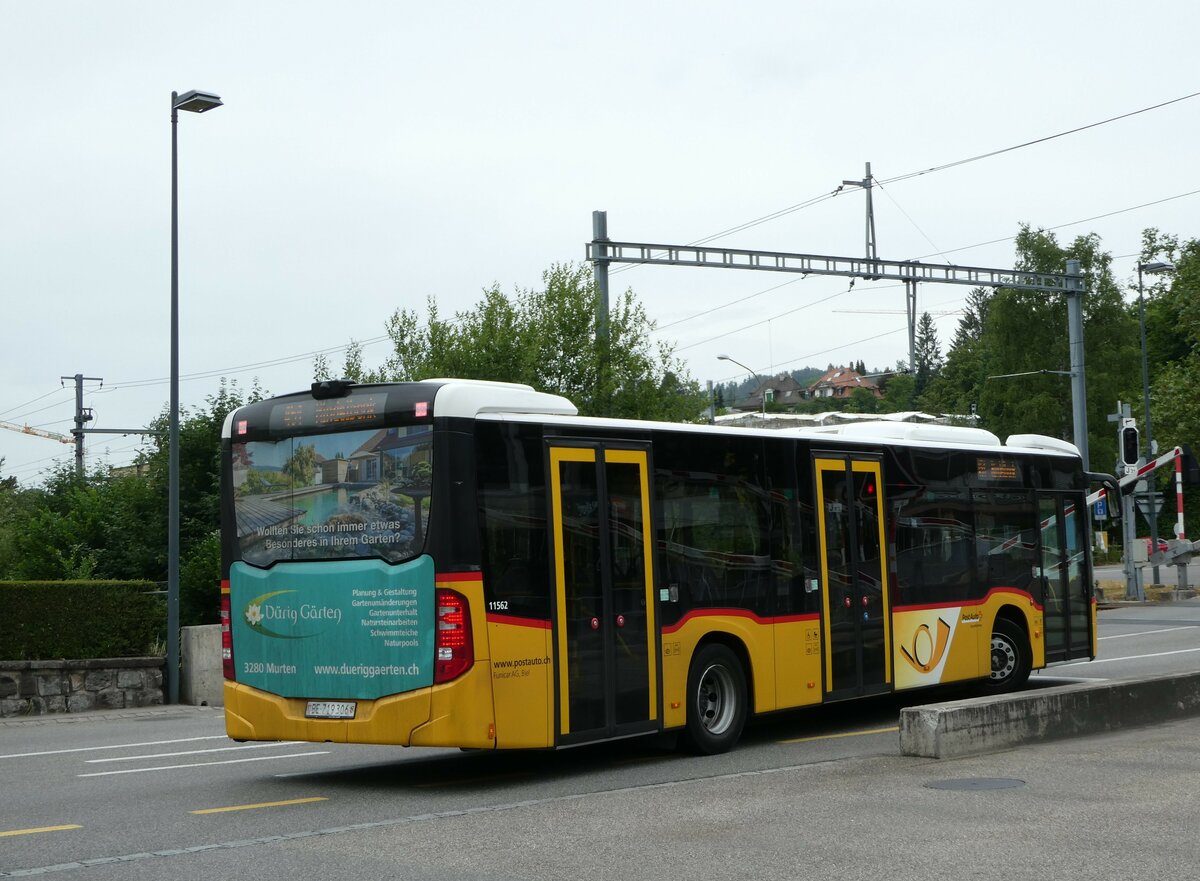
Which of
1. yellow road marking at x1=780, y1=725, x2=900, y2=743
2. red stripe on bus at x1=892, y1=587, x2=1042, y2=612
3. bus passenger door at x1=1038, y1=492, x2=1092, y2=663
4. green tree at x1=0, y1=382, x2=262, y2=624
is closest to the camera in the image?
yellow road marking at x1=780, y1=725, x2=900, y2=743

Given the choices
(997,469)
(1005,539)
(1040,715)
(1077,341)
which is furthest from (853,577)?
(1077,341)

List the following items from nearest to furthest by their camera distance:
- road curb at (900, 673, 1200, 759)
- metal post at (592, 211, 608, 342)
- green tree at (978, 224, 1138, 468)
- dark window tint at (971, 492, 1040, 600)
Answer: road curb at (900, 673, 1200, 759)
dark window tint at (971, 492, 1040, 600)
metal post at (592, 211, 608, 342)
green tree at (978, 224, 1138, 468)

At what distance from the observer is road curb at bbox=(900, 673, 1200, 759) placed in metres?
11.9

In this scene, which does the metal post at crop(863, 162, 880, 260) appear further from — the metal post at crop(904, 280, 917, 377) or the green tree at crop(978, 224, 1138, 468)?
the green tree at crop(978, 224, 1138, 468)

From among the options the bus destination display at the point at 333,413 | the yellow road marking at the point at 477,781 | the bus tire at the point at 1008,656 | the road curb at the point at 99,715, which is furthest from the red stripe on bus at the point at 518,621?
the road curb at the point at 99,715

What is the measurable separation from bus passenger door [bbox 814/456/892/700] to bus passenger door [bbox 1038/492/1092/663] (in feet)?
10.5

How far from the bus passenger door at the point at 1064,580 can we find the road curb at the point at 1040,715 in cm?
279

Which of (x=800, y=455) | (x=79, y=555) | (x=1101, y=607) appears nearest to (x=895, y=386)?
(x=1101, y=607)

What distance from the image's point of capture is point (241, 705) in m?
11.9

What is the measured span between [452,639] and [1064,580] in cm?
929

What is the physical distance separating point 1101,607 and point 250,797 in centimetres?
3006

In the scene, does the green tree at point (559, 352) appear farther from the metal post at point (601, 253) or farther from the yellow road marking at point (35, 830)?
the yellow road marking at point (35, 830)

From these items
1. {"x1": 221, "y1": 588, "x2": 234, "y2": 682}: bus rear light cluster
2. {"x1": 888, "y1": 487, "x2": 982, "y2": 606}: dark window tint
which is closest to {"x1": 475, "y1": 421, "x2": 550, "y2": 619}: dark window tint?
{"x1": 221, "y1": 588, "x2": 234, "y2": 682}: bus rear light cluster

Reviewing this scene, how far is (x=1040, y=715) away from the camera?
41.7 feet
